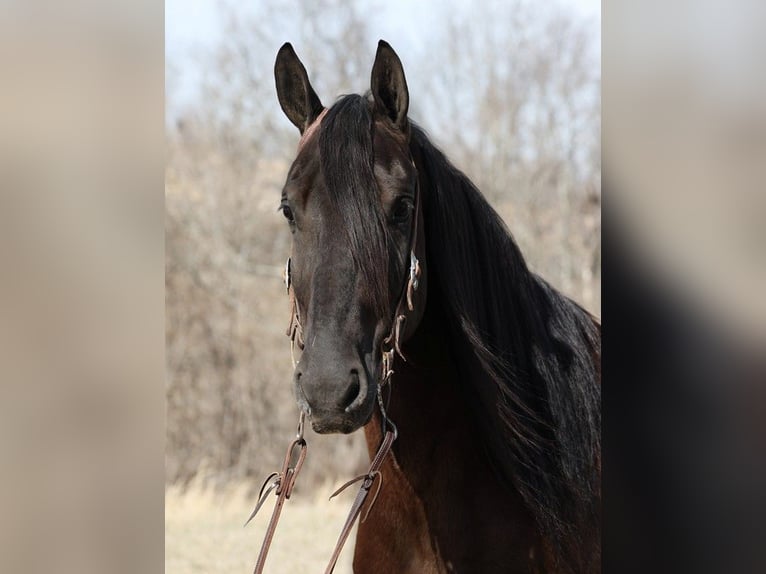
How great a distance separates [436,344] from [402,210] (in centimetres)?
36

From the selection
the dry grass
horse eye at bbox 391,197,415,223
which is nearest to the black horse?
horse eye at bbox 391,197,415,223

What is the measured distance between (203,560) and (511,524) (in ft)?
10.6

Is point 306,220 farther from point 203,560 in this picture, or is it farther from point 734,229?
point 203,560

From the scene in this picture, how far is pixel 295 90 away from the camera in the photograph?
1992 mm

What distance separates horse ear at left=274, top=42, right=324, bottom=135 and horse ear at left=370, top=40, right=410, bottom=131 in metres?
0.18

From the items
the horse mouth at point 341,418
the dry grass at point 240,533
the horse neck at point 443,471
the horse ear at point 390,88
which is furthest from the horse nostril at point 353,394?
the dry grass at point 240,533

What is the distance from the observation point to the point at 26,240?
0.85 meters

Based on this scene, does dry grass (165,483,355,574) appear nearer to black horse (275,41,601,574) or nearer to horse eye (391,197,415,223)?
black horse (275,41,601,574)

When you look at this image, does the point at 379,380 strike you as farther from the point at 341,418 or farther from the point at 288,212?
the point at 288,212

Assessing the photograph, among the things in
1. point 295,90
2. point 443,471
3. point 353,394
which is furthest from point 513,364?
point 295,90

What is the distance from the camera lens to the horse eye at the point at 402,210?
1783 mm

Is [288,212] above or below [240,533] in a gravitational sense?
above

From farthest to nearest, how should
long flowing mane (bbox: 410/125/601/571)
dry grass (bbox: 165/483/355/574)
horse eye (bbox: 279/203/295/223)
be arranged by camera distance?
dry grass (bbox: 165/483/355/574)
long flowing mane (bbox: 410/125/601/571)
horse eye (bbox: 279/203/295/223)

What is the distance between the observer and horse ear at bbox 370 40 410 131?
1841mm
